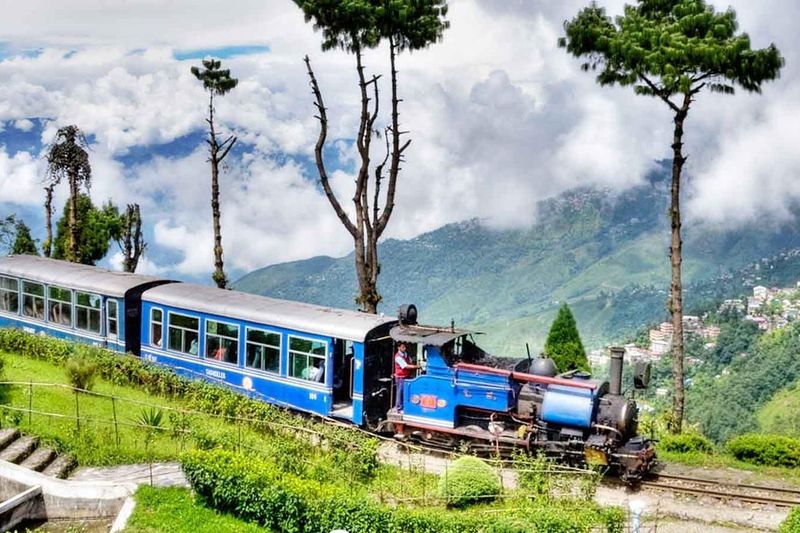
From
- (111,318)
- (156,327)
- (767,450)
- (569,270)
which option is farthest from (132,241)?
(569,270)

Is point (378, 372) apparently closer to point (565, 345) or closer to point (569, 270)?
point (565, 345)

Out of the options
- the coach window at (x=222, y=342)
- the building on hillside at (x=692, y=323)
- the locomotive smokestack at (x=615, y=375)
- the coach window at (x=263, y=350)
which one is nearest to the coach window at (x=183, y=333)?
the coach window at (x=222, y=342)

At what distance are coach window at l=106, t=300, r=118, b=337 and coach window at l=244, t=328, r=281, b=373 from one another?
547 cm

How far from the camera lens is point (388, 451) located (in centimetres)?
1855

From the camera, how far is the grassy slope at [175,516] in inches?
548

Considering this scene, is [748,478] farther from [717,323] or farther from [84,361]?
[717,323]

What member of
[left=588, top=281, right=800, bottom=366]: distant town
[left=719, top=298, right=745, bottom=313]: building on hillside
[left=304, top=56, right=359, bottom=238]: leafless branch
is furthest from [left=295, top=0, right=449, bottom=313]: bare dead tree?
[left=719, top=298, right=745, bottom=313]: building on hillside

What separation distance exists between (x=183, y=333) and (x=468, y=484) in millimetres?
→ 10295

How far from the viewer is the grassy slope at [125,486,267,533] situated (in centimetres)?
1392

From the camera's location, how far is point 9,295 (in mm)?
26969

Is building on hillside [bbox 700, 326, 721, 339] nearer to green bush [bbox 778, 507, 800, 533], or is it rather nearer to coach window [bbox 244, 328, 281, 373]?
coach window [bbox 244, 328, 281, 373]

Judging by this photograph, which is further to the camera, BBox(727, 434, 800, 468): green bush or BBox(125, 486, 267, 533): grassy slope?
BBox(727, 434, 800, 468): green bush

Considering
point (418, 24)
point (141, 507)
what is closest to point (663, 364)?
point (418, 24)

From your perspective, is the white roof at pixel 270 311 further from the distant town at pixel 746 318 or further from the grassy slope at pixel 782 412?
the distant town at pixel 746 318
